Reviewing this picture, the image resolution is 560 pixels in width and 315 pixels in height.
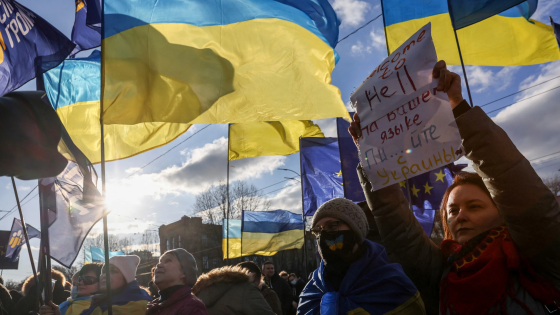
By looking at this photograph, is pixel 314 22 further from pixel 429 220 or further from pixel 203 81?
pixel 429 220

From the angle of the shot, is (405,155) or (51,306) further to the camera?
(51,306)

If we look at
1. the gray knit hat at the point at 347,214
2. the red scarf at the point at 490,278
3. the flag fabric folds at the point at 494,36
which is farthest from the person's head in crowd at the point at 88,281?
the flag fabric folds at the point at 494,36

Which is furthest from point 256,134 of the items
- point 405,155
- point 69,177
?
point 405,155

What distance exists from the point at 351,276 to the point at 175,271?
1839 millimetres

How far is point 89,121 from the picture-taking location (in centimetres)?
459

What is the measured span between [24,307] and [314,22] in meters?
5.06

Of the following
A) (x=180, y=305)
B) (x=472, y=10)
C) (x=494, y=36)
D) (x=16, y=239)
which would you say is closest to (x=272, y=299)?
(x=180, y=305)

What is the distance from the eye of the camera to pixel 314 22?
4.16 metres

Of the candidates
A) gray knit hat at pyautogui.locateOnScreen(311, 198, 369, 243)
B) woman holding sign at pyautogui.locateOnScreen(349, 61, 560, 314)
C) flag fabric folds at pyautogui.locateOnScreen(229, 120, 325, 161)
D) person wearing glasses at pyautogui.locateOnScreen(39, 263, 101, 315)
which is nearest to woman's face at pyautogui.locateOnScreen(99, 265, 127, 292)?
person wearing glasses at pyautogui.locateOnScreen(39, 263, 101, 315)

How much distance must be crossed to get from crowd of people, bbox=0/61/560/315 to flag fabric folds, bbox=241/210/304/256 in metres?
10.6

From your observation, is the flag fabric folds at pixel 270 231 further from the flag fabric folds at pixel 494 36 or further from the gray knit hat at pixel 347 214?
the gray knit hat at pixel 347 214

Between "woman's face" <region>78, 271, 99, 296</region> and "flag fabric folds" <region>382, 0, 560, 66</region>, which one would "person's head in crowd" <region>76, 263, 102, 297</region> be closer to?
"woman's face" <region>78, 271, 99, 296</region>

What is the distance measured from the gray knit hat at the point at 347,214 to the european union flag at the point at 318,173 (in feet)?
20.8

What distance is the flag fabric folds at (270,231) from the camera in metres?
13.6
